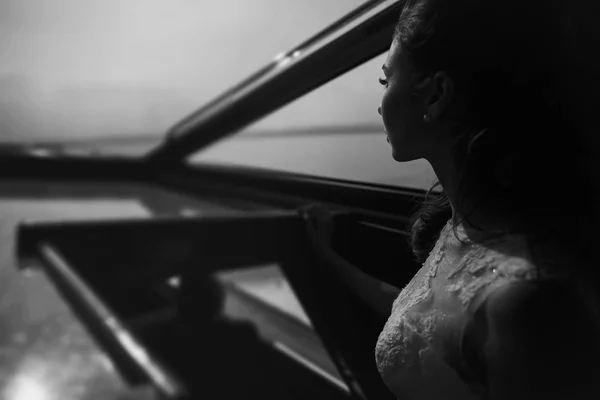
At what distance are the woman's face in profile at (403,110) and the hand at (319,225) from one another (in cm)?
56

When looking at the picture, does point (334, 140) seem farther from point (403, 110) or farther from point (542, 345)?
point (542, 345)

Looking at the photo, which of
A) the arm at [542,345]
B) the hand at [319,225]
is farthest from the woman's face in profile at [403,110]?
the hand at [319,225]

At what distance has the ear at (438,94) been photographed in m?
0.60

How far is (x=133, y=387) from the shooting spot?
1.34 ft

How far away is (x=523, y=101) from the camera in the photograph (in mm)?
571

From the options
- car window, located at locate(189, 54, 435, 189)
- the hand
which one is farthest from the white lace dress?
the hand

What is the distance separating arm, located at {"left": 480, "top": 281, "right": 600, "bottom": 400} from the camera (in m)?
0.47

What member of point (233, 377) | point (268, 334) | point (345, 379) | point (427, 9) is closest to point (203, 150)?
point (268, 334)

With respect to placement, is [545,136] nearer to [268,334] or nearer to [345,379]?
[345,379]

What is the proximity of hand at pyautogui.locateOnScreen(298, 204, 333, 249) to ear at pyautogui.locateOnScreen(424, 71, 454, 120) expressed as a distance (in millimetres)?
629

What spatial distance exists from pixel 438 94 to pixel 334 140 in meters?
1.01

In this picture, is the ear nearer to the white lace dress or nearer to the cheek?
the cheek

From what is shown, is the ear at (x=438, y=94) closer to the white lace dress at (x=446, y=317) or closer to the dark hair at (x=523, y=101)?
the dark hair at (x=523, y=101)

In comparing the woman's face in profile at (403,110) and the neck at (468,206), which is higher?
the woman's face in profile at (403,110)
